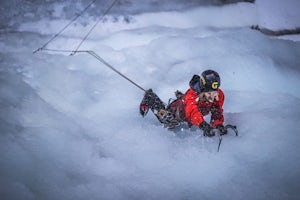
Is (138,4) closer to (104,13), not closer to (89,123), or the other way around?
(104,13)

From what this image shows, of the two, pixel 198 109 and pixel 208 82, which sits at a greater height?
pixel 208 82

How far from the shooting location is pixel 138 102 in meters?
4.39

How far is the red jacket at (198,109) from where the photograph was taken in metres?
3.30

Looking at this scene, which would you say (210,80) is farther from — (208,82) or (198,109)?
(198,109)

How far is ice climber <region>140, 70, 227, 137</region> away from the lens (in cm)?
329

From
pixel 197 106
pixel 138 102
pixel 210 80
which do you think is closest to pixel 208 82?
pixel 210 80

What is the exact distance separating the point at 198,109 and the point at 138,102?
3.91ft

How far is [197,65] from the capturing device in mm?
4797

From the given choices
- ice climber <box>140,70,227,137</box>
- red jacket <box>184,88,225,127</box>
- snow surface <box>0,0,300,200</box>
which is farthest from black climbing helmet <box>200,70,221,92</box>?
snow surface <box>0,0,300,200</box>

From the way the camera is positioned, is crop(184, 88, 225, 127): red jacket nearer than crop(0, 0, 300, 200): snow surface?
No

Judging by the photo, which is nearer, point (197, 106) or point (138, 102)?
point (197, 106)

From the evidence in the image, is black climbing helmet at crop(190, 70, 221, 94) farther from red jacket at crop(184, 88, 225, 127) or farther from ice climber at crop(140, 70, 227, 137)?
red jacket at crop(184, 88, 225, 127)

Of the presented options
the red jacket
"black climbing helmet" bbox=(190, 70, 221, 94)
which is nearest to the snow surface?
the red jacket

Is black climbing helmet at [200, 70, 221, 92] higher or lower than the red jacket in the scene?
higher
